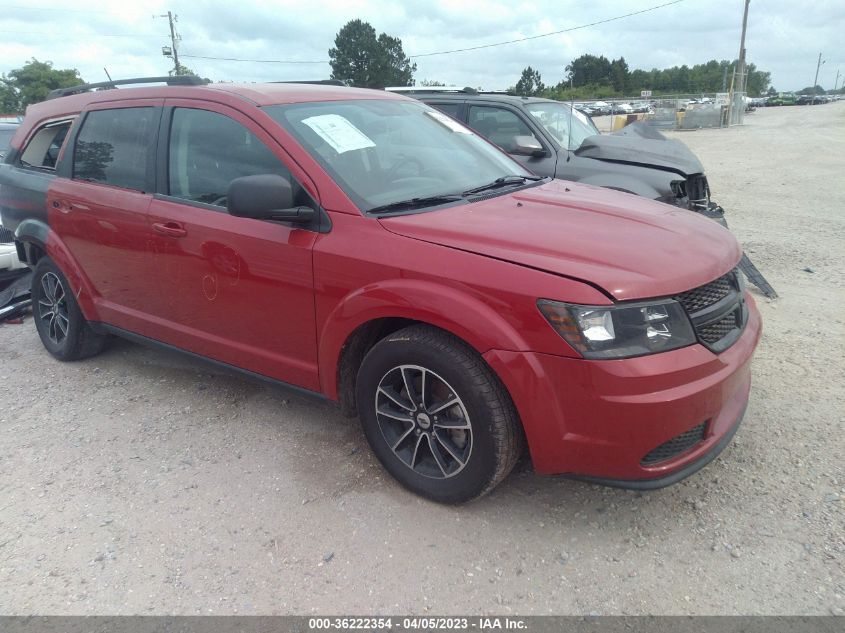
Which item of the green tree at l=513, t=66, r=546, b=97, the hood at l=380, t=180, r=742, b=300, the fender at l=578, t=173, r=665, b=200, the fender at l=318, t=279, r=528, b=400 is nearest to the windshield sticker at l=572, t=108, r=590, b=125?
the fender at l=578, t=173, r=665, b=200

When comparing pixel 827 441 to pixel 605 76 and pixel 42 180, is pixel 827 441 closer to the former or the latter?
pixel 42 180

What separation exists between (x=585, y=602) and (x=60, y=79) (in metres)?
69.3

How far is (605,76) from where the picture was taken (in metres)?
42.9

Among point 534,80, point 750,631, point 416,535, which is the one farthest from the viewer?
point 534,80

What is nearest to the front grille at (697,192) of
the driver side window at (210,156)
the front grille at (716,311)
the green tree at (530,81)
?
the front grille at (716,311)

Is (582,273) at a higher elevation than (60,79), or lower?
lower

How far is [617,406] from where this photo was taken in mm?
2328

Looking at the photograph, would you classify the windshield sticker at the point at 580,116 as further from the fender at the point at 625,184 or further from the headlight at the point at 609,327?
the headlight at the point at 609,327

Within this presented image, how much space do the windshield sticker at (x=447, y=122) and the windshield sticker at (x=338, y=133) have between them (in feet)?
2.38

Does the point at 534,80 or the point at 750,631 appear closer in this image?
the point at 750,631

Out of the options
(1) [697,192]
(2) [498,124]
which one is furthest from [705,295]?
(2) [498,124]

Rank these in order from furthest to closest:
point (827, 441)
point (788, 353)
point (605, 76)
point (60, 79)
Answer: point (60, 79) < point (605, 76) < point (788, 353) < point (827, 441)

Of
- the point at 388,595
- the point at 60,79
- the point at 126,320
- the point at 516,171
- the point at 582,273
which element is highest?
the point at 60,79

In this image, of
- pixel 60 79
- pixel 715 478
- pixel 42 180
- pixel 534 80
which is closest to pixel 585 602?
pixel 715 478
